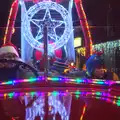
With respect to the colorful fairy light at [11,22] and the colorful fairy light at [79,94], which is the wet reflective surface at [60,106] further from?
the colorful fairy light at [11,22]

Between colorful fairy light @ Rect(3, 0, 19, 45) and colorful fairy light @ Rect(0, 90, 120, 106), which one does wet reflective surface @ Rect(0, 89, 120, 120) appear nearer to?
colorful fairy light @ Rect(0, 90, 120, 106)

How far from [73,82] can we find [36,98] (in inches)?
12.1

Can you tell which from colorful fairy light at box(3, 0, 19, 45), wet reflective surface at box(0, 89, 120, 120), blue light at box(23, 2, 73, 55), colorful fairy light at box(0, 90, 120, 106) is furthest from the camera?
blue light at box(23, 2, 73, 55)

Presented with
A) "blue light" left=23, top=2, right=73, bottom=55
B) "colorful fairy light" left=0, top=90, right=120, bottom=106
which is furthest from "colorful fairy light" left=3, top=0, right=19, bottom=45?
"colorful fairy light" left=0, top=90, right=120, bottom=106

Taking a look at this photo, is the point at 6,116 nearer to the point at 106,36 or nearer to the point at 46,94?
the point at 46,94

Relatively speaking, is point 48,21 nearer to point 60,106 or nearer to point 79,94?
point 79,94

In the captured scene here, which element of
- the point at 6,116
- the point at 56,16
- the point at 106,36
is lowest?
the point at 6,116

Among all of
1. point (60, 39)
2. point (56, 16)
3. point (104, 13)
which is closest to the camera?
point (60, 39)

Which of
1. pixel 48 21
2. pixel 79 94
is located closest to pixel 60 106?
pixel 79 94

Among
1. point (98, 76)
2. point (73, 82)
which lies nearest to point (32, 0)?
point (98, 76)

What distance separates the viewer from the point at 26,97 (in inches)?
48.9

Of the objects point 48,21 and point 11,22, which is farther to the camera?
point 11,22

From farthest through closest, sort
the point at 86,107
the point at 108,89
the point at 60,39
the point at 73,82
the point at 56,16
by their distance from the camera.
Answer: the point at 56,16 < the point at 60,39 < the point at 73,82 < the point at 108,89 < the point at 86,107

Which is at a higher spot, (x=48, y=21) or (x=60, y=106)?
(x=48, y=21)
